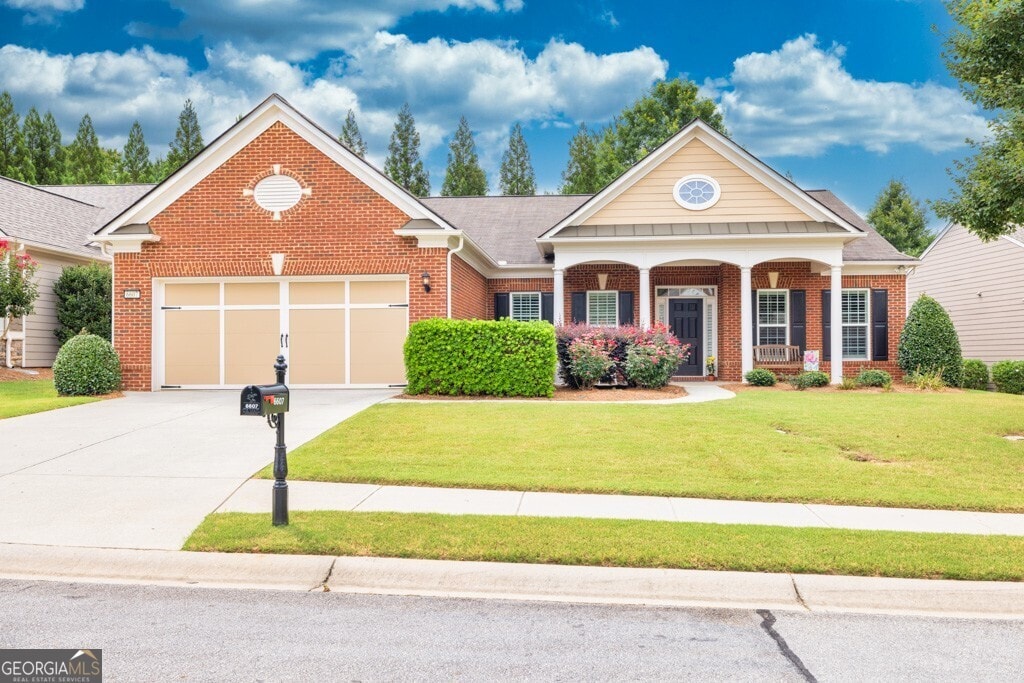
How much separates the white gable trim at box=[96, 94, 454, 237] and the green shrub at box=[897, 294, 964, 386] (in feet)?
41.4

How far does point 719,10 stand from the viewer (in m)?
33.3

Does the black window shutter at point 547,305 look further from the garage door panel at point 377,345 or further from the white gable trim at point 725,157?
the garage door panel at point 377,345

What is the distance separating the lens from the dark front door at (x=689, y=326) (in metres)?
20.3

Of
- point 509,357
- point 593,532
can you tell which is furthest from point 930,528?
point 509,357

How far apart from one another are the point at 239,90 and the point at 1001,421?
155 feet

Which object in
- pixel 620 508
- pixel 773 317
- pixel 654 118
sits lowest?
pixel 620 508

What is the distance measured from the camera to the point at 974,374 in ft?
A: 68.1

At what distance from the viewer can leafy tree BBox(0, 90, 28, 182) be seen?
39.7 metres

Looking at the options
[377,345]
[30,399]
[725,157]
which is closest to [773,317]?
[725,157]

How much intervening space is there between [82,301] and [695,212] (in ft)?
55.6

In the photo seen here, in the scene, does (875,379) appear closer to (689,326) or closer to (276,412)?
(689,326)

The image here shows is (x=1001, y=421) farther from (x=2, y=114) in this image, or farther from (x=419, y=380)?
(x=2, y=114)

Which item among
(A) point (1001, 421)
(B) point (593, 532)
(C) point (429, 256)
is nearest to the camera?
(B) point (593, 532)

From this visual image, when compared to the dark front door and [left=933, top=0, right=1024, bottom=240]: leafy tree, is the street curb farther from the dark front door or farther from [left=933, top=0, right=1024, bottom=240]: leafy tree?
the dark front door
